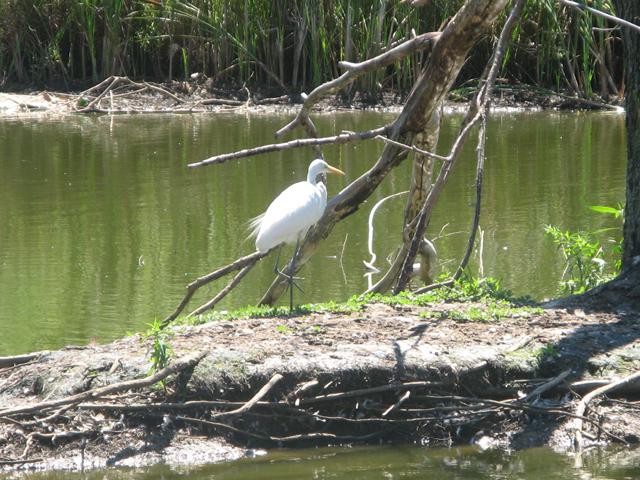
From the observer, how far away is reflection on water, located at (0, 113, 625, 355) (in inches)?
323

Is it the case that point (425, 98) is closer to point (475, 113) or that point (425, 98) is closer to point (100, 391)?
point (475, 113)

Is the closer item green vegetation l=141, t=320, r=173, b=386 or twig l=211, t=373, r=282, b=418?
twig l=211, t=373, r=282, b=418

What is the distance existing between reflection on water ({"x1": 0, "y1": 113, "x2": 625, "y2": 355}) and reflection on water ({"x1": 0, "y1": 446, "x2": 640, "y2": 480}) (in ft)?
7.93

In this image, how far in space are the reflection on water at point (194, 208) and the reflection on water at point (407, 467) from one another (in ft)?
7.93

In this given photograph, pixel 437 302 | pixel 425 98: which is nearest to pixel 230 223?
pixel 425 98

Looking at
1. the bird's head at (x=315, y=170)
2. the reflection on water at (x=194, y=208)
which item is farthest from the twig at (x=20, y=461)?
the bird's head at (x=315, y=170)

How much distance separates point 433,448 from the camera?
16.4 feet

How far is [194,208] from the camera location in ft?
37.9

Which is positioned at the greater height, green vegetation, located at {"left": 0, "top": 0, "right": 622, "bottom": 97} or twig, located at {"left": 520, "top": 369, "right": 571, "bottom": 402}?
green vegetation, located at {"left": 0, "top": 0, "right": 622, "bottom": 97}

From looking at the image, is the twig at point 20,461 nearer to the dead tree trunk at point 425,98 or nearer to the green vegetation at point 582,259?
the dead tree trunk at point 425,98

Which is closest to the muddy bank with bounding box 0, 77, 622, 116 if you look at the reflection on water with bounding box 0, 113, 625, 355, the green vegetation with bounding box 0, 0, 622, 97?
the green vegetation with bounding box 0, 0, 622, 97

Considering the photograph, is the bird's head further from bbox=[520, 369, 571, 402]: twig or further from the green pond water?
bbox=[520, 369, 571, 402]: twig

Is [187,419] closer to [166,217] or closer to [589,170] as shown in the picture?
[166,217]

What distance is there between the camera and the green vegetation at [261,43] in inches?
726
